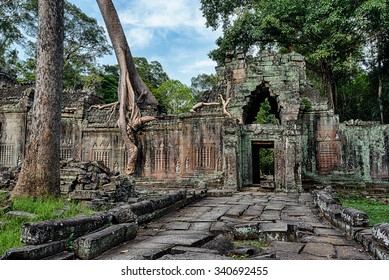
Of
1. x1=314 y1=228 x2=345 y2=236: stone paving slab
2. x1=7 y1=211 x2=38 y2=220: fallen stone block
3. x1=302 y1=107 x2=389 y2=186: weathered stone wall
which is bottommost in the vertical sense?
x1=314 y1=228 x2=345 y2=236: stone paving slab

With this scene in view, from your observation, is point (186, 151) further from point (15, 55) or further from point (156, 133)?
point (15, 55)

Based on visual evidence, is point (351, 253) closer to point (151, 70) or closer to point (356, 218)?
point (356, 218)

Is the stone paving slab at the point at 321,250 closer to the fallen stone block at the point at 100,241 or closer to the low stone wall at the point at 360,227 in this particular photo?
the low stone wall at the point at 360,227

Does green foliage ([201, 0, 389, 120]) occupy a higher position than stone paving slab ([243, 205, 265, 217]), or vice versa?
green foliage ([201, 0, 389, 120])

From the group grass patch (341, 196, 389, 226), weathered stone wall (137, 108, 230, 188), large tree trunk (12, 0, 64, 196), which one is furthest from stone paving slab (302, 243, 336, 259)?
weathered stone wall (137, 108, 230, 188)

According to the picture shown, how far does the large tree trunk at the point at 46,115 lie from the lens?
5.89 m

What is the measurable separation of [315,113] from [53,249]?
10.9 meters

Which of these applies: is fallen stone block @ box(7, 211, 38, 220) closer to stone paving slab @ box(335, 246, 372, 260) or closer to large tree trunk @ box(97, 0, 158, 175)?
stone paving slab @ box(335, 246, 372, 260)

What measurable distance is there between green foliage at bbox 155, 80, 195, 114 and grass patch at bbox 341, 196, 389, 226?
17752 mm

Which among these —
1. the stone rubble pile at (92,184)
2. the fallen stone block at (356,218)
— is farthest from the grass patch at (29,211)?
the fallen stone block at (356,218)

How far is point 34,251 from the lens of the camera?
264 centimetres

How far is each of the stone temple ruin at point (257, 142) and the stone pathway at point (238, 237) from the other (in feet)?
16.2

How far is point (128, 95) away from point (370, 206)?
9.88 m

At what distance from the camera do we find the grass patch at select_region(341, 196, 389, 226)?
672cm
